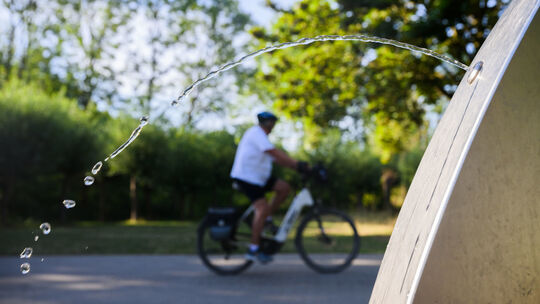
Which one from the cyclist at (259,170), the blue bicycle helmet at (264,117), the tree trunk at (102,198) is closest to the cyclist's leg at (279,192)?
the cyclist at (259,170)

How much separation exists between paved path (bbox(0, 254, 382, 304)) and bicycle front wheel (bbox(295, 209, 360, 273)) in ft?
0.50

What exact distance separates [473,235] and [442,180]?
173mm

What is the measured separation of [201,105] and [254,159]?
25850 millimetres

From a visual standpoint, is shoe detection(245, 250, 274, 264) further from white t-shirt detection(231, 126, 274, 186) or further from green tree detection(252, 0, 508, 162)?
green tree detection(252, 0, 508, 162)

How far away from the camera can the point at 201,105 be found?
31422 mm

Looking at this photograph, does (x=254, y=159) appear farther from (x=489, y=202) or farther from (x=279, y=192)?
(x=489, y=202)

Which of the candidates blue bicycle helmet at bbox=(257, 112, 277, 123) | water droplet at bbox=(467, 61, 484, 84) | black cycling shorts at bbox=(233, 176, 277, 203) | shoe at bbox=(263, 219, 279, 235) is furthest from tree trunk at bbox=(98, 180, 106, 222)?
water droplet at bbox=(467, 61, 484, 84)

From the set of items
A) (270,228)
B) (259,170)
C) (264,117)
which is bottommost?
(270,228)

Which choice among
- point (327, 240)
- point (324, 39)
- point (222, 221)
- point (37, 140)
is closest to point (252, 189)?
point (222, 221)

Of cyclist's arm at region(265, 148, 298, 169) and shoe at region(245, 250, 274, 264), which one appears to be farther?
shoe at region(245, 250, 274, 264)

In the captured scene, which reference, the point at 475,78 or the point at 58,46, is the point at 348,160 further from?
the point at 475,78

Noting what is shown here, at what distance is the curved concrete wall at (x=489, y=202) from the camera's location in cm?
152

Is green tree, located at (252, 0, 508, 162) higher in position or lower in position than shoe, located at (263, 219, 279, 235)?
higher

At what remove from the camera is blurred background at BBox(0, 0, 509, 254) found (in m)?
12.0
